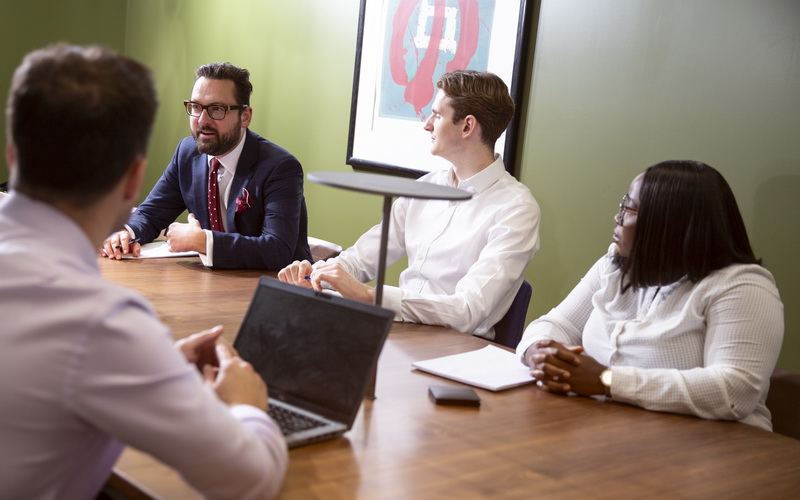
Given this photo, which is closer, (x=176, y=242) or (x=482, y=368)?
(x=482, y=368)

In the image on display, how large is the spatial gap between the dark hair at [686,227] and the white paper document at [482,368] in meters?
0.37

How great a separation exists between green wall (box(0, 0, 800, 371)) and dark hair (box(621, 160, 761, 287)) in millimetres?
819

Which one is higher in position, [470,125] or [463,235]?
[470,125]

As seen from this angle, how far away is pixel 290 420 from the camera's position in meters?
1.46

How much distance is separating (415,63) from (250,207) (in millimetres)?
1204

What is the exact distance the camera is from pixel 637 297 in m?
2.11

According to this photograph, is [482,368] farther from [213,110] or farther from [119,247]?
[213,110]

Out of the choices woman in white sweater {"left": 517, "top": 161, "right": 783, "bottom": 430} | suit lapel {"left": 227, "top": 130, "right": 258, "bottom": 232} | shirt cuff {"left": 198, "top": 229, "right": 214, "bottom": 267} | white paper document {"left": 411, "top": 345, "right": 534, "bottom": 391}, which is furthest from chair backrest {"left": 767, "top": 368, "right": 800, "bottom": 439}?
suit lapel {"left": 227, "top": 130, "right": 258, "bottom": 232}

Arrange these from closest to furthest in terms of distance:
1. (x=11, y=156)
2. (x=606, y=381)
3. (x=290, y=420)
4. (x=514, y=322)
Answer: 1. (x=11, y=156)
2. (x=290, y=420)
3. (x=606, y=381)
4. (x=514, y=322)

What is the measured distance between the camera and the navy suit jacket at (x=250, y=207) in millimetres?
2881

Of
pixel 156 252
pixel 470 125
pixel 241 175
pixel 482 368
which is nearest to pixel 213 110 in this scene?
pixel 241 175

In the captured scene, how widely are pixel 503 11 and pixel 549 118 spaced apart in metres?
0.51

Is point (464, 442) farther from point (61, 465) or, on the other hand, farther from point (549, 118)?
point (549, 118)

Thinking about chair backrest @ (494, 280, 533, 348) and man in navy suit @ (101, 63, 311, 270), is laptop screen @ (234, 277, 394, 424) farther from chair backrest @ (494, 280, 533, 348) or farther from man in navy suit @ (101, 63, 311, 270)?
man in navy suit @ (101, 63, 311, 270)
